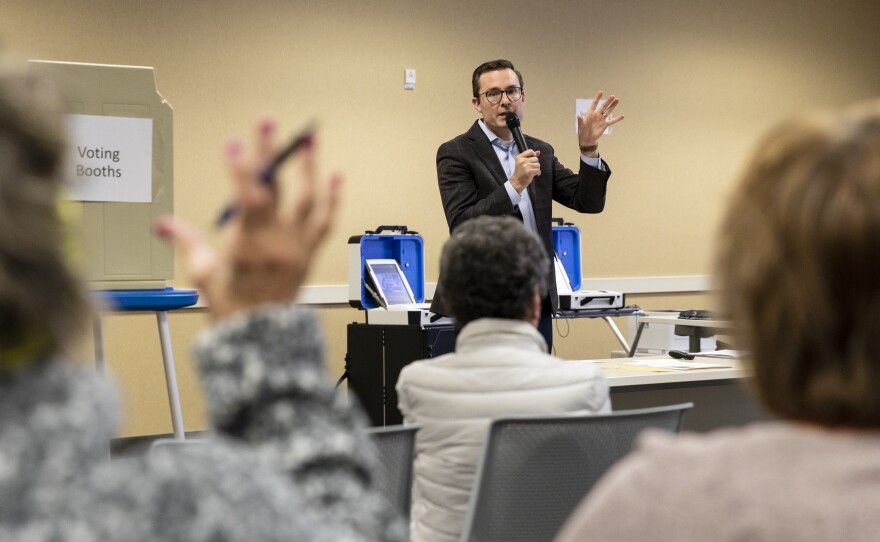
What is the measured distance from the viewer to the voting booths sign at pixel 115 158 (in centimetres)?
289

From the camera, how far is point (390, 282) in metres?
5.35

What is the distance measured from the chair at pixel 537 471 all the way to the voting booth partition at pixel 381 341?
9.29ft

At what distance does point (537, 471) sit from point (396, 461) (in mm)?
243

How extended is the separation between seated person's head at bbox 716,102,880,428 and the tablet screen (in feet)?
14.4

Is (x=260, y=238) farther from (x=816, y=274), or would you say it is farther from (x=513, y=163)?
(x=513, y=163)

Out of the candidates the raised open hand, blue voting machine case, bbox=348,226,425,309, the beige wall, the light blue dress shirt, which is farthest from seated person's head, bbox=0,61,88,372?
the beige wall

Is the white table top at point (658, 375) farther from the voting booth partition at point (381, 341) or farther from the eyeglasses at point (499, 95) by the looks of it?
the voting booth partition at point (381, 341)

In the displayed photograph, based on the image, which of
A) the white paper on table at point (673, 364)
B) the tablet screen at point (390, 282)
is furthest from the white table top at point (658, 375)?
the tablet screen at point (390, 282)

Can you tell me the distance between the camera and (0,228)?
22.3 inches

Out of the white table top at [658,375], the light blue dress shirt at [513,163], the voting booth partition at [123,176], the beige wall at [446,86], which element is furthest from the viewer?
the beige wall at [446,86]

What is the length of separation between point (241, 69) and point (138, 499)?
243 inches

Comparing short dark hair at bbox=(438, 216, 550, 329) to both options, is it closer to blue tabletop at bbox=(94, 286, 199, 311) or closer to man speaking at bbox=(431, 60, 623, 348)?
blue tabletop at bbox=(94, 286, 199, 311)

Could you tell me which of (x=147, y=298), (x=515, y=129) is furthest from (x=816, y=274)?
(x=515, y=129)

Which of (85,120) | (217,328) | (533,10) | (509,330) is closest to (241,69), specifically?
(533,10)
